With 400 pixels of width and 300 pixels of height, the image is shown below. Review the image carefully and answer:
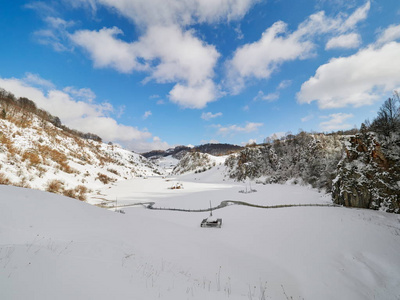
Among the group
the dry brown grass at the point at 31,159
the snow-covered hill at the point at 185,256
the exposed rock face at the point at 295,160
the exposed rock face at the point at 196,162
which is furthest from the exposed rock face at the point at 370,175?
the exposed rock face at the point at 196,162

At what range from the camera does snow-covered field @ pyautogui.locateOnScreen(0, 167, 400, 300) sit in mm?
4773

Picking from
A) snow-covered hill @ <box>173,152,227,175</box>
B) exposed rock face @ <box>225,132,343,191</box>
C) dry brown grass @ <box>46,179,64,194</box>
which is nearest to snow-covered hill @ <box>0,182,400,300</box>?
dry brown grass @ <box>46,179,64,194</box>

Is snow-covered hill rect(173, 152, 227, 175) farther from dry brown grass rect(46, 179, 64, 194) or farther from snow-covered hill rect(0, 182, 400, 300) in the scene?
snow-covered hill rect(0, 182, 400, 300)

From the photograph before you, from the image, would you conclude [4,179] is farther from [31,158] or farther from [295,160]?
[295,160]

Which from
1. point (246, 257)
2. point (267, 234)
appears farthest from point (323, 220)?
point (246, 257)

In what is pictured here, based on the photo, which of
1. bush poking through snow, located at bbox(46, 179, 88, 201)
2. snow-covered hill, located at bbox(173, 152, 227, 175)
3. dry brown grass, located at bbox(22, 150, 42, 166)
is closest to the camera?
bush poking through snow, located at bbox(46, 179, 88, 201)

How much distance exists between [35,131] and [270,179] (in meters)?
64.2

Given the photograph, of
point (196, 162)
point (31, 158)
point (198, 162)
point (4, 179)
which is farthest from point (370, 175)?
point (196, 162)

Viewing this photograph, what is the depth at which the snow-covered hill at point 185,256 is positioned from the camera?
477 cm

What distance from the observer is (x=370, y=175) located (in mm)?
18969

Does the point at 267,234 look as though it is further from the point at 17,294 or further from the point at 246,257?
the point at 17,294

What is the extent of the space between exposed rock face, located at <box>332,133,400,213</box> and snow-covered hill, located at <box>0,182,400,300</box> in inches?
129

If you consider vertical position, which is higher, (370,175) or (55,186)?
(55,186)

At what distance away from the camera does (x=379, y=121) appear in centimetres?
2275
